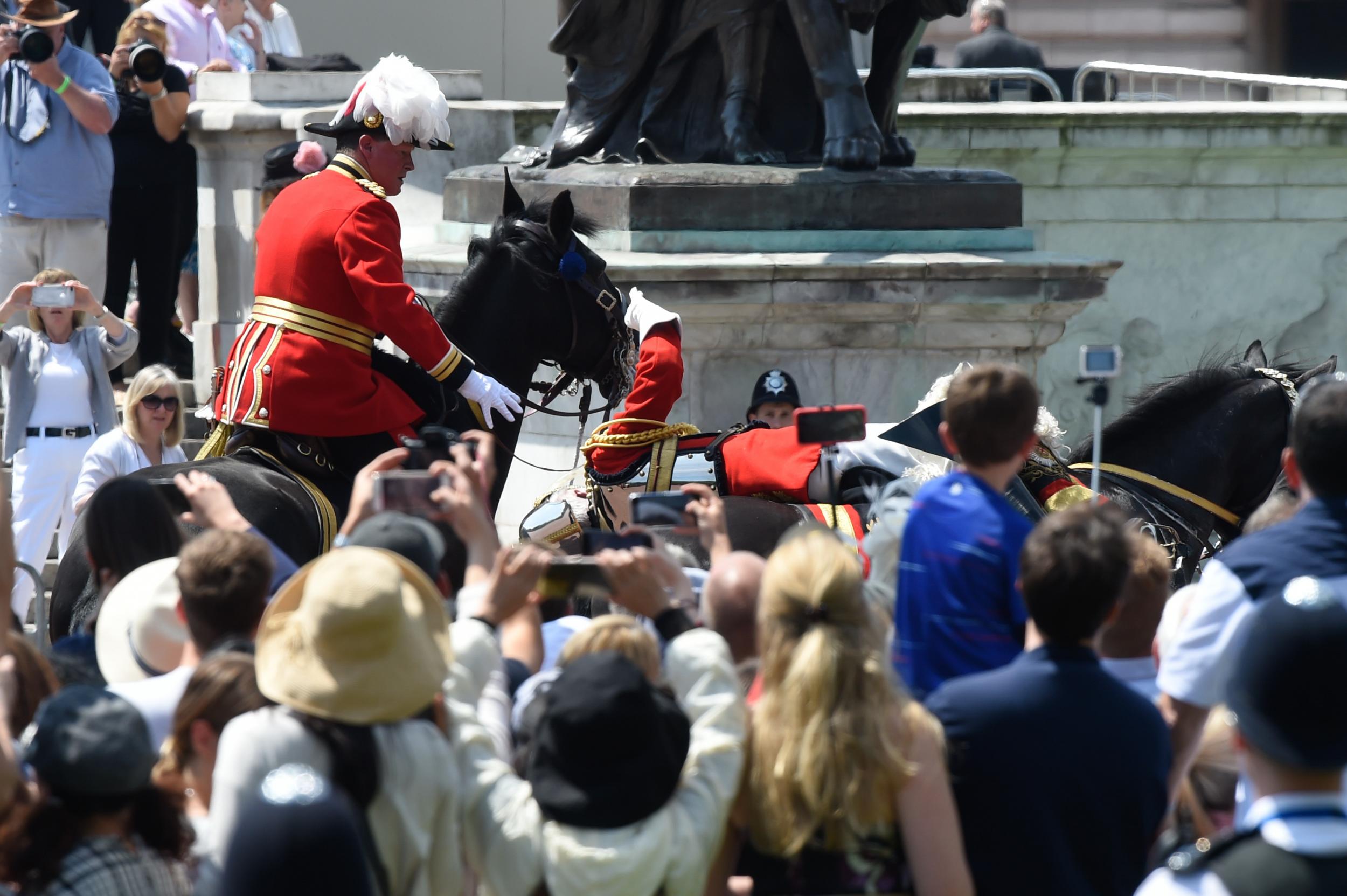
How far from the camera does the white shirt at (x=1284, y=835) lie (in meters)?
2.45

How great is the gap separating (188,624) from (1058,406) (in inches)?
287

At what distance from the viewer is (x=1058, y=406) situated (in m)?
10.3

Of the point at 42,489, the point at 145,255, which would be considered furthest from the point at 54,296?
the point at 145,255

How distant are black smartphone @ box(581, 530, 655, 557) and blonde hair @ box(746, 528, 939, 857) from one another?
1.31 feet

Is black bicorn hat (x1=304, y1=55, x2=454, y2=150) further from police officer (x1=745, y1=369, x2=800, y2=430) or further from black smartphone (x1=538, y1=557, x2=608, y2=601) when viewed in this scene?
black smartphone (x1=538, y1=557, x2=608, y2=601)

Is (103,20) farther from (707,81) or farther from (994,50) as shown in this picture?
(994,50)

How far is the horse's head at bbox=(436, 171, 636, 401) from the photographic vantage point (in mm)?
6145

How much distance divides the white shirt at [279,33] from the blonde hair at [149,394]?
4308mm

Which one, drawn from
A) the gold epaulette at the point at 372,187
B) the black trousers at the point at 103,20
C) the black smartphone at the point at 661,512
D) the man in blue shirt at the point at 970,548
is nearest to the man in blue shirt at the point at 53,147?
the black trousers at the point at 103,20

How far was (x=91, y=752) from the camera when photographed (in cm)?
287

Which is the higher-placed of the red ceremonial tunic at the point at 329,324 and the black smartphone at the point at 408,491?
the red ceremonial tunic at the point at 329,324

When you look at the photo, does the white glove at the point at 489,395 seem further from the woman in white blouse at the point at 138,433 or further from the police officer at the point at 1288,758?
the police officer at the point at 1288,758

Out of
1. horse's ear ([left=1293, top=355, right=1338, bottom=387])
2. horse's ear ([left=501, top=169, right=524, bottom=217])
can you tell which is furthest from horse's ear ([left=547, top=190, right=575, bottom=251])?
horse's ear ([left=1293, top=355, right=1338, bottom=387])

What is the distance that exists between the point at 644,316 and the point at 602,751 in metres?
3.15
